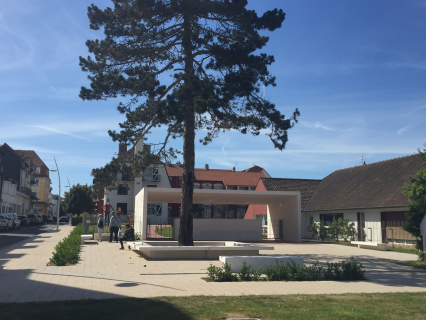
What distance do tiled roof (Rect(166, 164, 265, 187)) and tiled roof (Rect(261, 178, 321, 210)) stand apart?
26029mm

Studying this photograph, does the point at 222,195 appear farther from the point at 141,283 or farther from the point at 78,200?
the point at 78,200

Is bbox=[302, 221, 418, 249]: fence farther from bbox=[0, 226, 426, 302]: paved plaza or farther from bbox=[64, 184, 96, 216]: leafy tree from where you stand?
bbox=[64, 184, 96, 216]: leafy tree

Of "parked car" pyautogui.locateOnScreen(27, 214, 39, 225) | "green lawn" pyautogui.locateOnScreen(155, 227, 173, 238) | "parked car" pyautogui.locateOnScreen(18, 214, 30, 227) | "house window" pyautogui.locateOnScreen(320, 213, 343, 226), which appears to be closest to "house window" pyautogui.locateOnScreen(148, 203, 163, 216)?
"parked car" pyautogui.locateOnScreen(27, 214, 39, 225)

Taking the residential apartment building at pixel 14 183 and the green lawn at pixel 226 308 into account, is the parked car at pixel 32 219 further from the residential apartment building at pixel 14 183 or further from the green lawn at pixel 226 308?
the green lawn at pixel 226 308

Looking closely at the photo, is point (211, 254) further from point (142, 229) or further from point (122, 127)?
point (142, 229)

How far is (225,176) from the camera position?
6875cm

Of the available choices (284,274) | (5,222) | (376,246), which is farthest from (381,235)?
(5,222)

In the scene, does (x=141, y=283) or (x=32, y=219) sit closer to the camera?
(x=141, y=283)

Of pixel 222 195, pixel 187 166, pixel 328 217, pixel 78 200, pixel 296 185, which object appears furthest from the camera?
pixel 78 200

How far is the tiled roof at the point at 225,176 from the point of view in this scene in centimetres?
6600

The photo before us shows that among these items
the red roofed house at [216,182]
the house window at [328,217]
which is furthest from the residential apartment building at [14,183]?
the house window at [328,217]

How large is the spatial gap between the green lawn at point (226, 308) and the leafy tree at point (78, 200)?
60899 millimetres

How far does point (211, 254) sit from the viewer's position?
16188 mm

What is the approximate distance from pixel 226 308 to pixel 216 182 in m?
59.9
